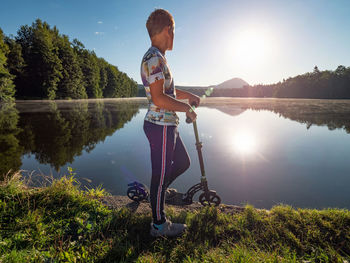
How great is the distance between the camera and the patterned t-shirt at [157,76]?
1934 mm

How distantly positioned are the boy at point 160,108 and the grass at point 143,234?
32 cm

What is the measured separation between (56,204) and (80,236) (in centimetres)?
87

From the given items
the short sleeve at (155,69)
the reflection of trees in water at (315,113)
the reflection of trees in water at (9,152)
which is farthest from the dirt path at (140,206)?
the reflection of trees in water at (315,113)

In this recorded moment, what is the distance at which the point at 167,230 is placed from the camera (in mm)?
2309

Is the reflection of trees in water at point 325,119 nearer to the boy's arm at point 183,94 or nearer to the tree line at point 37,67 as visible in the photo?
the boy's arm at point 183,94

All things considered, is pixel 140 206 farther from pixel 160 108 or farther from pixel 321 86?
pixel 321 86

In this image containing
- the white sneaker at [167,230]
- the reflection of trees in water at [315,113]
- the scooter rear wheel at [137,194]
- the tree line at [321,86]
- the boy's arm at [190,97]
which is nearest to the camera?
the white sneaker at [167,230]

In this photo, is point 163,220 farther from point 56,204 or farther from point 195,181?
point 195,181

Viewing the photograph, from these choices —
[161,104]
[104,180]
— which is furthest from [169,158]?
[104,180]

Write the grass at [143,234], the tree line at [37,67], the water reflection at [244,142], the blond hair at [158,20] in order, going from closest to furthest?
the grass at [143,234]
the blond hair at [158,20]
the water reflection at [244,142]
the tree line at [37,67]

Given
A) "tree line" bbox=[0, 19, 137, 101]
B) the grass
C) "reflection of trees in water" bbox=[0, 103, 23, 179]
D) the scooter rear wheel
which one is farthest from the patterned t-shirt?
"tree line" bbox=[0, 19, 137, 101]

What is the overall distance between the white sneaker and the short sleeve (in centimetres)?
180

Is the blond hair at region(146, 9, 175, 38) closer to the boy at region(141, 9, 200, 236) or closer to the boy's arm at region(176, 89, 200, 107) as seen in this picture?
the boy at region(141, 9, 200, 236)

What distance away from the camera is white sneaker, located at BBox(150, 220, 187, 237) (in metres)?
2.29
